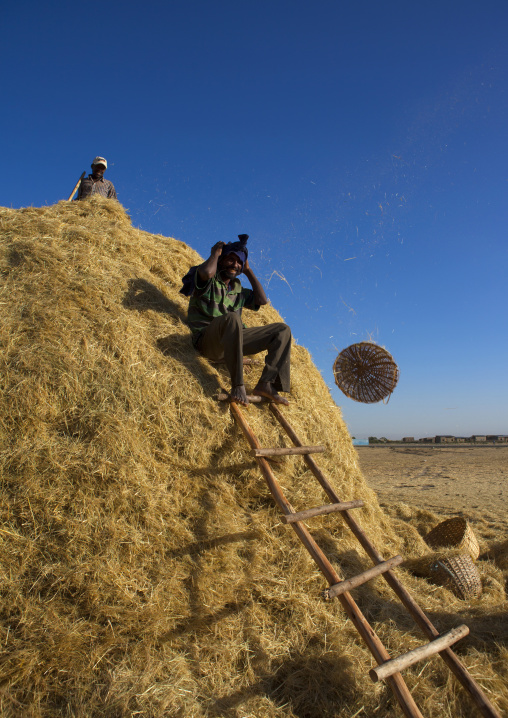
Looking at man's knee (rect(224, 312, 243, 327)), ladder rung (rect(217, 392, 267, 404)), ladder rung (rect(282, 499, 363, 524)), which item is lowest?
ladder rung (rect(282, 499, 363, 524))

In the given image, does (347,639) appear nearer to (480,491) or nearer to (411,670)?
(411,670)

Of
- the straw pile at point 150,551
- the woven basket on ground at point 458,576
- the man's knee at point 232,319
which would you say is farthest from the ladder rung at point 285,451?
the woven basket on ground at point 458,576

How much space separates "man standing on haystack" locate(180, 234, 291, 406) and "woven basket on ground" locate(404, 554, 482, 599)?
2353 millimetres

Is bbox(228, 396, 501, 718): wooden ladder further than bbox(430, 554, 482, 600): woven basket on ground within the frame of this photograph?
No

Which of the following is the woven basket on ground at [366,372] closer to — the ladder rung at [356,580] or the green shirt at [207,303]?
the green shirt at [207,303]

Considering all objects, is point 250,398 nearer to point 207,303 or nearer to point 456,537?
point 207,303

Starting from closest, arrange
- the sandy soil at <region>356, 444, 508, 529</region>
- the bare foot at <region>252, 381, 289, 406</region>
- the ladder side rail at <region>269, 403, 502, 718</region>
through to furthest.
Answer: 1. the ladder side rail at <region>269, 403, 502, 718</region>
2. the bare foot at <region>252, 381, 289, 406</region>
3. the sandy soil at <region>356, 444, 508, 529</region>

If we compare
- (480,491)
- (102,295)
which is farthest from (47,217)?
(480,491)

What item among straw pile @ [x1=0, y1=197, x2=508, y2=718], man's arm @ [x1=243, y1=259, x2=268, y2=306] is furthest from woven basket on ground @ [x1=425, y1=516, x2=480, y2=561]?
man's arm @ [x1=243, y1=259, x2=268, y2=306]

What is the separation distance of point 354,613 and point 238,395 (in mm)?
1993

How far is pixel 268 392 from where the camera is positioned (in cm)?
443

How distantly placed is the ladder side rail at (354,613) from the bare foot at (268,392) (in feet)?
2.20

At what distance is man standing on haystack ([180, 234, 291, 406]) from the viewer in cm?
411

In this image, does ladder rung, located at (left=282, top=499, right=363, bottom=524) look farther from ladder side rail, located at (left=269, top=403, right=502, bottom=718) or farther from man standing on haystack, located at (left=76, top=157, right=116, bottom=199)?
man standing on haystack, located at (left=76, top=157, right=116, bottom=199)
